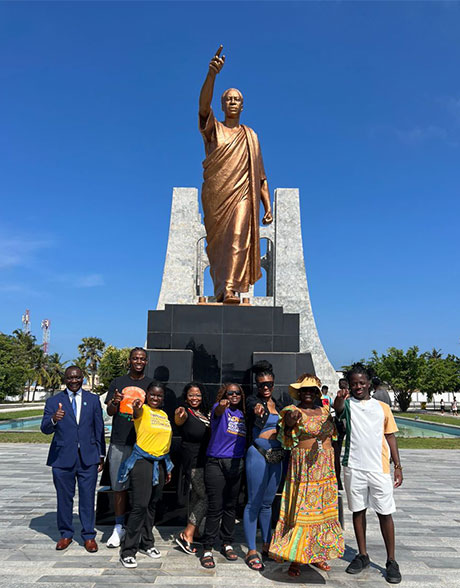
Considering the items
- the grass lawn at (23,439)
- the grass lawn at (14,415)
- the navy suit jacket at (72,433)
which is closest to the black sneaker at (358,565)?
the navy suit jacket at (72,433)

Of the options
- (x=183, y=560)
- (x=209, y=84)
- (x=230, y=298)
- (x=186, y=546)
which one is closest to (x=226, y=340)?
(x=230, y=298)

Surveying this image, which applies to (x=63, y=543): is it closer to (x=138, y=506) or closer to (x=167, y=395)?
(x=138, y=506)

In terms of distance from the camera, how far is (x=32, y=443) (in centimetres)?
1123

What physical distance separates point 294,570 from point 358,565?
486mm

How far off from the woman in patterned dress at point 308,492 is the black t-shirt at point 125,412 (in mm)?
1224

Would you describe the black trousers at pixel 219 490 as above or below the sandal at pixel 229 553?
above

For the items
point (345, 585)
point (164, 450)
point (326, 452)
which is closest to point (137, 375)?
point (164, 450)

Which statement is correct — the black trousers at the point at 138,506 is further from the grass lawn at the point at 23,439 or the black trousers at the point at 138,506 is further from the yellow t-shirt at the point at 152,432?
the grass lawn at the point at 23,439

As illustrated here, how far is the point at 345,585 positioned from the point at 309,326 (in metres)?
22.7

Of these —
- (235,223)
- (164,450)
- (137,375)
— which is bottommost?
(164,450)

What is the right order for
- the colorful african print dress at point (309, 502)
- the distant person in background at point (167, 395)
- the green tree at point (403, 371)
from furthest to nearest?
1. the green tree at point (403, 371)
2. the distant person in background at point (167, 395)
3. the colorful african print dress at point (309, 502)

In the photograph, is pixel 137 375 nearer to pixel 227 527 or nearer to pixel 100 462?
pixel 100 462

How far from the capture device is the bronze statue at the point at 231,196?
17.7ft

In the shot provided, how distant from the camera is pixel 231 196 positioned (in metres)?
5.43
